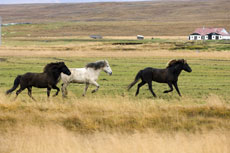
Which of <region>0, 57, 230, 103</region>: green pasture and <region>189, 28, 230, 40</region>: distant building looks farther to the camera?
<region>189, 28, 230, 40</region>: distant building

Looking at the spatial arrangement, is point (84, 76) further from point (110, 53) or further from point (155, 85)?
point (110, 53)

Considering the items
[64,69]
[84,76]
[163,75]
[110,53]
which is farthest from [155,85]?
[110,53]

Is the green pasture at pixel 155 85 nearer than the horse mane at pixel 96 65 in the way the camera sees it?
No

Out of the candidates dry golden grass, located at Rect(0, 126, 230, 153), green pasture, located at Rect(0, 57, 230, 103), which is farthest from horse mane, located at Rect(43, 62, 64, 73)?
dry golden grass, located at Rect(0, 126, 230, 153)

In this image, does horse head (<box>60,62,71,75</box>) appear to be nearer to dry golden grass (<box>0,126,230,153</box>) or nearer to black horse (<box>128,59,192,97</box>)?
black horse (<box>128,59,192,97</box>)

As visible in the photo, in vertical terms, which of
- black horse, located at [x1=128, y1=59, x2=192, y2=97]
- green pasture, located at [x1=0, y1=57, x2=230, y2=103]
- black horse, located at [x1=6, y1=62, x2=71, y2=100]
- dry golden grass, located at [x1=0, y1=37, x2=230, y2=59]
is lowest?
dry golden grass, located at [x1=0, y1=37, x2=230, y2=59]

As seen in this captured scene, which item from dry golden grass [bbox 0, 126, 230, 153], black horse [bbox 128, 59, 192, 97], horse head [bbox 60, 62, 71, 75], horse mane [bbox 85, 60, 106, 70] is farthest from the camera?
horse mane [bbox 85, 60, 106, 70]

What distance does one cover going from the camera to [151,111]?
544 inches

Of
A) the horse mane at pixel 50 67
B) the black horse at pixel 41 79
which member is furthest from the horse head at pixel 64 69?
the black horse at pixel 41 79

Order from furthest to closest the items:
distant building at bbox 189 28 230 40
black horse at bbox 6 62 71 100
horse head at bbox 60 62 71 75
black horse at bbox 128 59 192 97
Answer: distant building at bbox 189 28 230 40
black horse at bbox 128 59 192 97
horse head at bbox 60 62 71 75
black horse at bbox 6 62 71 100

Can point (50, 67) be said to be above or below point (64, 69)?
above

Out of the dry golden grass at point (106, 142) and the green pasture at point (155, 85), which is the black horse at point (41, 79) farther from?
the dry golden grass at point (106, 142)

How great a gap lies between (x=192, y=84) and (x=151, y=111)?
10414 mm

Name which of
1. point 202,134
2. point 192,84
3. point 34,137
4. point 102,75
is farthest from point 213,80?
point 34,137
